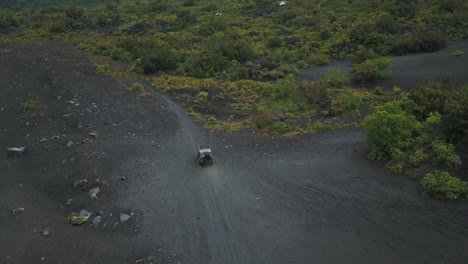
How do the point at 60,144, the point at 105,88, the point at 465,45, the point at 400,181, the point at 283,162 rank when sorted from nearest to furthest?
the point at 400,181
the point at 283,162
the point at 60,144
the point at 105,88
the point at 465,45

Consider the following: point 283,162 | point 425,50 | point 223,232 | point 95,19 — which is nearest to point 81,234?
point 223,232

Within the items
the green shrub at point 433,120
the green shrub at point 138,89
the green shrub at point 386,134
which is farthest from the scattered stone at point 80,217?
the green shrub at point 433,120

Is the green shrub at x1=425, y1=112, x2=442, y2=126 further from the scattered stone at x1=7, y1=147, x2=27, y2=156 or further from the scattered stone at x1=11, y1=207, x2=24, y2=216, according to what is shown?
the scattered stone at x1=7, y1=147, x2=27, y2=156

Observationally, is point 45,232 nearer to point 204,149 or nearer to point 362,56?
point 204,149

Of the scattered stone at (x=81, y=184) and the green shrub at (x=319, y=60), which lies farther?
the green shrub at (x=319, y=60)

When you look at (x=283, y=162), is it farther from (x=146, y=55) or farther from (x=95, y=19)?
(x=95, y=19)

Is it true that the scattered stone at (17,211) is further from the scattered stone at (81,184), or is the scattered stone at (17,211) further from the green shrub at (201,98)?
the green shrub at (201,98)
